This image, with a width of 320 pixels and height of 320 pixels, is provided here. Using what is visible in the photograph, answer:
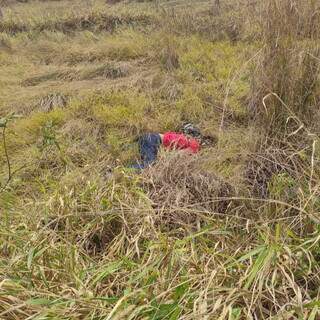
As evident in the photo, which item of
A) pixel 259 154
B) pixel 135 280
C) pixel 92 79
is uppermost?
pixel 135 280

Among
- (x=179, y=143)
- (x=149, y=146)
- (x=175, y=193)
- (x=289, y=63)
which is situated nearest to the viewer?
(x=175, y=193)

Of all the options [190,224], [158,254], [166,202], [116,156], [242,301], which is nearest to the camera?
[242,301]

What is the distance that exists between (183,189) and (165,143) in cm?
96

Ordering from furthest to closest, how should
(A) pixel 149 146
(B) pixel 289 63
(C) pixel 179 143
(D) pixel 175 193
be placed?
(A) pixel 149 146 → (C) pixel 179 143 → (B) pixel 289 63 → (D) pixel 175 193

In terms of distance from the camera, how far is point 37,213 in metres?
2.35

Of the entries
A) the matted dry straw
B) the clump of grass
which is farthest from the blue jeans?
the clump of grass

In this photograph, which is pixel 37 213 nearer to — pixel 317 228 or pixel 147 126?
pixel 317 228

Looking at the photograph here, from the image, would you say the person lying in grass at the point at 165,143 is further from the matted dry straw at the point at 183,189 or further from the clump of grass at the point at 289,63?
the clump of grass at the point at 289,63

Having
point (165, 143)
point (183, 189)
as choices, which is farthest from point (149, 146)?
point (183, 189)

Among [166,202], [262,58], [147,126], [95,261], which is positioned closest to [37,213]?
[95,261]

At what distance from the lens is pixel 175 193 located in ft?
8.19

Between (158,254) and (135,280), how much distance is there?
0.21 meters

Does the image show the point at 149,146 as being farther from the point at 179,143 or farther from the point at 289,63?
the point at 289,63

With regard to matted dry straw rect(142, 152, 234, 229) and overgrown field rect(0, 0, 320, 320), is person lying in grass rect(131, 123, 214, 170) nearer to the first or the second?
overgrown field rect(0, 0, 320, 320)
